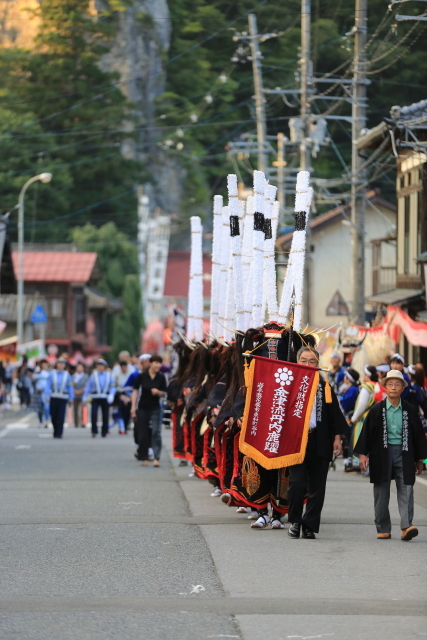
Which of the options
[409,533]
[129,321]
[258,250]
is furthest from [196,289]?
[129,321]

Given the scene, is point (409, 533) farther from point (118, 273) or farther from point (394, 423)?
point (118, 273)

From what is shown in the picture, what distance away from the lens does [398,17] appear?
18.0 meters

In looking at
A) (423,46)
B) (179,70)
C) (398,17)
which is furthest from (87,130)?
(398,17)

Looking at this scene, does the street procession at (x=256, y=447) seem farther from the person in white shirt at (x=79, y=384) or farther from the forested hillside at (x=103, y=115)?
the forested hillside at (x=103, y=115)

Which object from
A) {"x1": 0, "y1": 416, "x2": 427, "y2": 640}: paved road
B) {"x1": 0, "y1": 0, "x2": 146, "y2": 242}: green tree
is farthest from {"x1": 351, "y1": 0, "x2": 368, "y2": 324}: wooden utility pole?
{"x1": 0, "y1": 0, "x2": 146, "y2": 242}: green tree

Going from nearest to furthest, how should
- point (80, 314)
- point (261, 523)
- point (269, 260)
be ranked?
point (261, 523)
point (269, 260)
point (80, 314)

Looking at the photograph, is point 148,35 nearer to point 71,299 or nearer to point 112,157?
point 112,157

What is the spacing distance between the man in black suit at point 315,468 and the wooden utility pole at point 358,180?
615 inches

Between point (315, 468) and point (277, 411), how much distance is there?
66cm

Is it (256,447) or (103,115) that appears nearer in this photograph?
(256,447)

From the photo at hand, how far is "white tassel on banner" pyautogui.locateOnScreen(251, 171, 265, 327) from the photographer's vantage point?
12703mm

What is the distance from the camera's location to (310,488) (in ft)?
34.4

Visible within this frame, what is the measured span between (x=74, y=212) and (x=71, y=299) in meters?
8.13

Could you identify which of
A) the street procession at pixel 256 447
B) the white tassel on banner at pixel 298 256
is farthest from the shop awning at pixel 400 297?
the white tassel on banner at pixel 298 256
